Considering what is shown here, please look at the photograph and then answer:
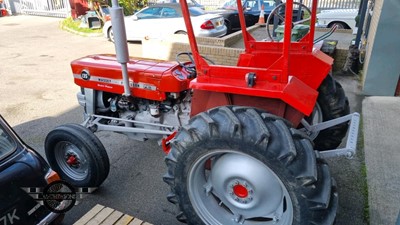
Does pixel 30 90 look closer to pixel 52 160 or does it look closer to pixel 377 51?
pixel 52 160

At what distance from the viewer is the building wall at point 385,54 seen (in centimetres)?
485

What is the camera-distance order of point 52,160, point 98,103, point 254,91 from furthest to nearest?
point 98,103 → point 52,160 → point 254,91

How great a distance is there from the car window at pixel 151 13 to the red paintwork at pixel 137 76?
669 centimetres

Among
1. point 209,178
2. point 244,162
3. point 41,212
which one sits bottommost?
Answer: point 41,212

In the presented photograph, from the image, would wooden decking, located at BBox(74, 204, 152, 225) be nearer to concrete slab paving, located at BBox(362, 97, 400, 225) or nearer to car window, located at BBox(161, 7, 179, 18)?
concrete slab paving, located at BBox(362, 97, 400, 225)

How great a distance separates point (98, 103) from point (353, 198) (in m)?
2.77

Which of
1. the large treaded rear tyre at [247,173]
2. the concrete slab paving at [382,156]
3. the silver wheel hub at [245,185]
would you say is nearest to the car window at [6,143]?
the large treaded rear tyre at [247,173]

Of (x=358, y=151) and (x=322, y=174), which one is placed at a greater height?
(x=322, y=174)

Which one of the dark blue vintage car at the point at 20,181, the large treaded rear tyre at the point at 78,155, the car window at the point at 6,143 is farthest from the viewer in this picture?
the large treaded rear tyre at the point at 78,155

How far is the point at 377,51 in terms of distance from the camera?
16.6 feet

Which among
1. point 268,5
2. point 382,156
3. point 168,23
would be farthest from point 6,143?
point 268,5

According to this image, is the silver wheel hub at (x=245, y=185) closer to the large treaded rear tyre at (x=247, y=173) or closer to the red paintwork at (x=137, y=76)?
the large treaded rear tyre at (x=247, y=173)

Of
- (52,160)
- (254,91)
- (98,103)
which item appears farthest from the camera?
(98,103)

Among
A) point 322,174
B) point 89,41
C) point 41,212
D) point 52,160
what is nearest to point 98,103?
point 52,160
